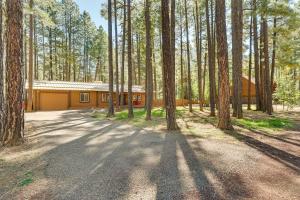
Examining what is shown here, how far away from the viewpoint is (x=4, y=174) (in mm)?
4828

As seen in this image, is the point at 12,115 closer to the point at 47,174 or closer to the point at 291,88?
the point at 47,174

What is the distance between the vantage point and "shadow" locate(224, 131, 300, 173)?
537 centimetres

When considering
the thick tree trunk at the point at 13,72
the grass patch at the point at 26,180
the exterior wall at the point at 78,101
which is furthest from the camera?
the exterior wall at the point at 78,101

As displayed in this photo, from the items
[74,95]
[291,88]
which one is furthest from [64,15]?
[291,88]

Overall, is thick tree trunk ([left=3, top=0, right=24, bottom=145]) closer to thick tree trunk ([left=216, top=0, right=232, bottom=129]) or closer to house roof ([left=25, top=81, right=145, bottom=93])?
thick tree trunk ([left=216, top=0, right=232, bottom=129])

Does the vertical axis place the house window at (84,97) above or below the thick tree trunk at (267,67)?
below

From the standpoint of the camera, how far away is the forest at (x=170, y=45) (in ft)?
33.0

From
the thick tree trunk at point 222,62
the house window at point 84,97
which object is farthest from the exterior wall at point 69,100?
the thick tree trunk at point 222,62

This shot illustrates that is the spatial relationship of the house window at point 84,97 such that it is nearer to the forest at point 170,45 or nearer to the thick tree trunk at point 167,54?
the forest at point 170,45

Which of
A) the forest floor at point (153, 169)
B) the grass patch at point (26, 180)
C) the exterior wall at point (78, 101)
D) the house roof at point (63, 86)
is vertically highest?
the house roof at point (63, 86)

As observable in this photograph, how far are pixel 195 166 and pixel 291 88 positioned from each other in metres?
25.1

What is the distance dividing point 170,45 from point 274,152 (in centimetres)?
619

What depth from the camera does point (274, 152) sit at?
6430 mm

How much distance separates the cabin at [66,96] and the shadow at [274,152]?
17.9m
